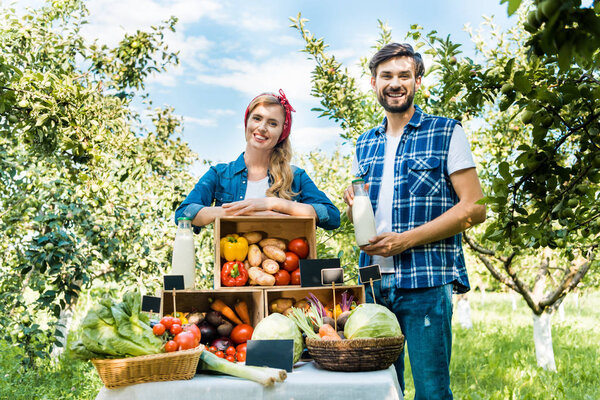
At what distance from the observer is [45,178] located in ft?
14.9

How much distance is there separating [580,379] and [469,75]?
4900 millimetres

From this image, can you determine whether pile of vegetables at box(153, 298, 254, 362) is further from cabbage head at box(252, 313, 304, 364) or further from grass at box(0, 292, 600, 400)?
grass at box(0, 292, 600, 400)

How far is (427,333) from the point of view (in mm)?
1950

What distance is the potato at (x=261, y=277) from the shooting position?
2.02m

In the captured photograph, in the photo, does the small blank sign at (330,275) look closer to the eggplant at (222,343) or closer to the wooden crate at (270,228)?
the wooden crate at (270,228)

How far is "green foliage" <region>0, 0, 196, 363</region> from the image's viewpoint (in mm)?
3502

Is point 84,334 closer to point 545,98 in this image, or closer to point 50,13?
point 545,98

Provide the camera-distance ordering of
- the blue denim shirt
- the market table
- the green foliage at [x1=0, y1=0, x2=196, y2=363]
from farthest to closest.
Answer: the green foliage at [x1=0, y1=0, x2=196, y2=363] < the blue denim shirt < the market table

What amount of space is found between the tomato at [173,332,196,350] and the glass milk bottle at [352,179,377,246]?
76 centimetres

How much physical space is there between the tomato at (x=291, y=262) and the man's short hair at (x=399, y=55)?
0.89m

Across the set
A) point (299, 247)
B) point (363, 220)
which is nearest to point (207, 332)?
point (299, 247)

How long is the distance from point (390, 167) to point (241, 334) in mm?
954

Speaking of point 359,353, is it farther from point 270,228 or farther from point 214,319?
point 270,228

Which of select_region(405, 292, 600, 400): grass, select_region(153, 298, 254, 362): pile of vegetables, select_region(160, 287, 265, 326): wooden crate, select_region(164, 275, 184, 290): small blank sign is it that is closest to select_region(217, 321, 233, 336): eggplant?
select_region(153, 298, 254, 362): pile of vegetables
